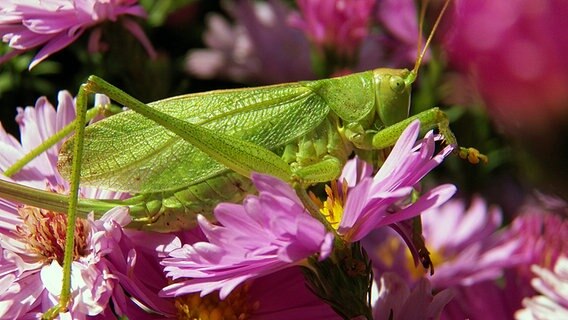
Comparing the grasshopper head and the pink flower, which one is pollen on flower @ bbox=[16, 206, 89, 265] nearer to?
the grasshopper head

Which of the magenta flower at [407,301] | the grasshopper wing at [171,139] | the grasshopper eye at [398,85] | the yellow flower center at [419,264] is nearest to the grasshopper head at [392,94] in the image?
the grasshopper eye at [398,85]

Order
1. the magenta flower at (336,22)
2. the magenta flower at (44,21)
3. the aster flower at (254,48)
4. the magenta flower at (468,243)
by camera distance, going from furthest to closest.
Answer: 1. the aster flower at (254,48)
2. the magenta flower at (336,22)
3. the magenta flower at (468,243)
4. the magenta flower at (44,21)

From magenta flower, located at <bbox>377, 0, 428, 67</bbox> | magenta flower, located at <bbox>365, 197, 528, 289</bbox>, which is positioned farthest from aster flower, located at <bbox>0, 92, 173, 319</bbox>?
magenta flower, located at <bbox>377, 0, 428, 67</bbox>

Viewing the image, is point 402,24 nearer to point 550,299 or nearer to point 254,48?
point 254,48

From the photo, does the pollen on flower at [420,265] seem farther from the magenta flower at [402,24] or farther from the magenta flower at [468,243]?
the magenta flower at [402,24]

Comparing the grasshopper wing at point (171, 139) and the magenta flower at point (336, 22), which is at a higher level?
the grasshopper wing at point (171, 139)

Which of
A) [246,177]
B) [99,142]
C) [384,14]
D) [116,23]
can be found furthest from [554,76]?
[384,14]
